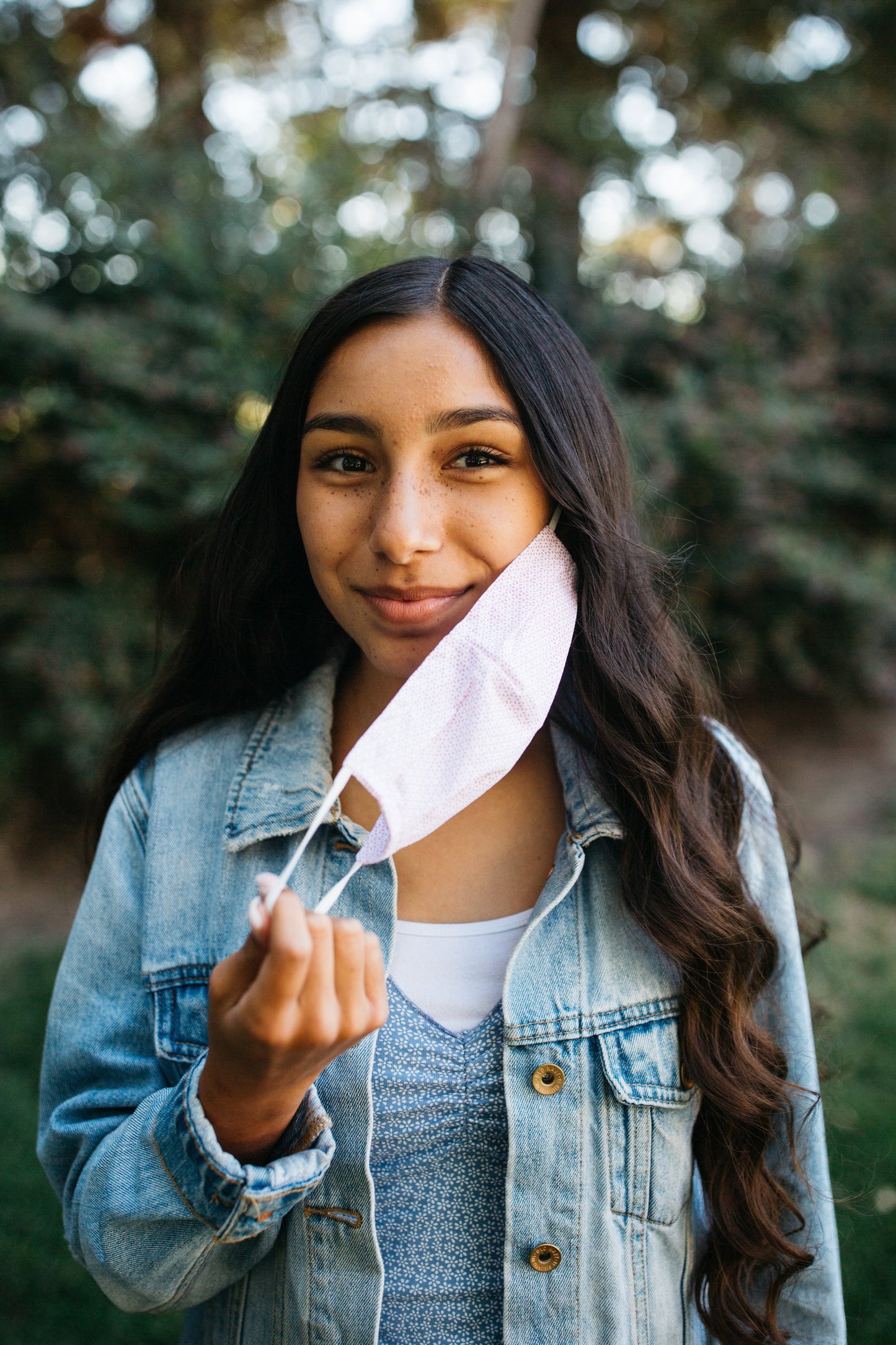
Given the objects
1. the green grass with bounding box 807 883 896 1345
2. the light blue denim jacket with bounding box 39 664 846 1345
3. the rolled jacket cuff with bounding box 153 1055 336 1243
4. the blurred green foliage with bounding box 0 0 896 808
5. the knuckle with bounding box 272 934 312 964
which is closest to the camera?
the knuckle with bounding box 272 934 312 964

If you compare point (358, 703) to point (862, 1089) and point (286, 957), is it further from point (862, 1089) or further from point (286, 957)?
point (862, 1089)

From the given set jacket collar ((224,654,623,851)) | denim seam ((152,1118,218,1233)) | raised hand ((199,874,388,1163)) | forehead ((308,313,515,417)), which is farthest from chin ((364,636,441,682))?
denim seam ((152,1118,218,1233))

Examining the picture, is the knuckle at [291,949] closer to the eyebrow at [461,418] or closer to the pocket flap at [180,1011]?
the pocket flap at [180,1011]

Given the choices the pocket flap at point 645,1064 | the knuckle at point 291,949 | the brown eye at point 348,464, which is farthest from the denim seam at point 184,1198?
the brown eye at point 348,464

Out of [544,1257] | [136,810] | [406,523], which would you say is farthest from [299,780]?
[544,1257]

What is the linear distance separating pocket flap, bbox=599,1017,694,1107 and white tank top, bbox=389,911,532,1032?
8.0 inches

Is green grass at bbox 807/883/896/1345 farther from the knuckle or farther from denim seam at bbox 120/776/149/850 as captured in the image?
denim seam at bbox 120/776/149/850

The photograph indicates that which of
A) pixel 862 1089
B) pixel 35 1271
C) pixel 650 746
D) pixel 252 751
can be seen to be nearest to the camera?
pixel 650 746

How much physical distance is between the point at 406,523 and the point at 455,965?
0.74 meters

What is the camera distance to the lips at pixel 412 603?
154 cm

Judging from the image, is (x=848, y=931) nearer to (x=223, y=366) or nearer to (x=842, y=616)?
(x=842, y=616)

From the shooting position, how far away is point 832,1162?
325 cm

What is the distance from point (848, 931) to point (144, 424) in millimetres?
4213

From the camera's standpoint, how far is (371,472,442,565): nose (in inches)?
57.9
